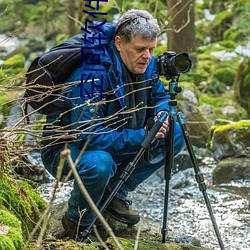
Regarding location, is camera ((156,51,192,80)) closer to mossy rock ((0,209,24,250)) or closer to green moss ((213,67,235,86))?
mossy rock ((0,209,24,250))

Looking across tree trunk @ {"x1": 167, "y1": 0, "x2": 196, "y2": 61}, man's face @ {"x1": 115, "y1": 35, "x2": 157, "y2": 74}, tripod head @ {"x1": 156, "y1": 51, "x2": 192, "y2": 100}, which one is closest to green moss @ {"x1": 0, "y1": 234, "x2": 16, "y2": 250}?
tripod head @ {"x1": 156, "y1": 51, "x2": 192, "y2": 100}

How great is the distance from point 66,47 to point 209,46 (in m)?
9.72

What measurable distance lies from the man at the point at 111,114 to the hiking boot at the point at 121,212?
0.49 ft

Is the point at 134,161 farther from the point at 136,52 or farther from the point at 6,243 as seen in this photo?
the point at 6,243

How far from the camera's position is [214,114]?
928 cm

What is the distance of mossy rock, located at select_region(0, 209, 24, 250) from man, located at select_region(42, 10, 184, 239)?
66 cm

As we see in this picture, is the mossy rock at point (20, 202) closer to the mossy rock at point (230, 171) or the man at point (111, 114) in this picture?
the man at point (111, 114)

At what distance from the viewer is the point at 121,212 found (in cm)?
394

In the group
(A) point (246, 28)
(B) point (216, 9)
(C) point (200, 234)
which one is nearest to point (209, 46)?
(A) point (246, 28)

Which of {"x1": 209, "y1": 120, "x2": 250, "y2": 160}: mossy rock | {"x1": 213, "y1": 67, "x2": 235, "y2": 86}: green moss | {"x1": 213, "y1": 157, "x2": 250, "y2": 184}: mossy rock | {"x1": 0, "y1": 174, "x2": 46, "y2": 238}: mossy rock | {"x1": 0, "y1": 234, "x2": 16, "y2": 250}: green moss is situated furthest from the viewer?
{"x1": 213, "y1": 67, "x2": 235, "y2": 86}: green moss

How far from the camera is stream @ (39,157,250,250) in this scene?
482 centimetres

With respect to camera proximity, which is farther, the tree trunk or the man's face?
the tree trunk

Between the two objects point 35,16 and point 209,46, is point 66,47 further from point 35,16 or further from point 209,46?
point 35,16

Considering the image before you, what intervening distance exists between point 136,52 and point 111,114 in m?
0.38
